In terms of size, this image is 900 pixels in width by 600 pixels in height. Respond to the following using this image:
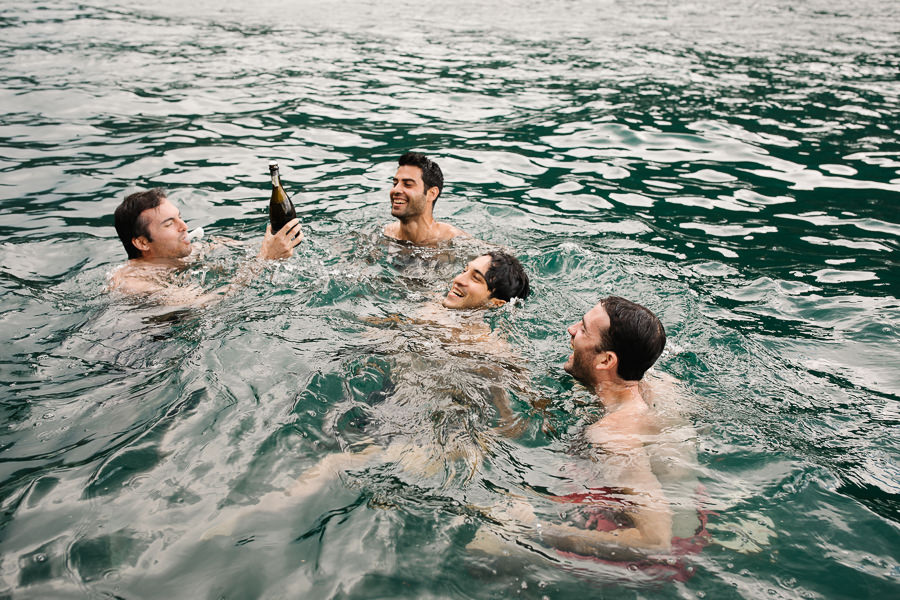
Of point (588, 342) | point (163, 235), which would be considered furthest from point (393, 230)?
point (588, 342)

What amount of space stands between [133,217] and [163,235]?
33 centimetres

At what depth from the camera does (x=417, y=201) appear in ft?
27.1

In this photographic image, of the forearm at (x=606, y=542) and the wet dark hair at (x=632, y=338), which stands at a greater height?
the wet dark hair at (x=632, y=338)

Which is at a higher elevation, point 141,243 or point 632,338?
point 632,338

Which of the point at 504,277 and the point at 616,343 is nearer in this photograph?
the point at 616,343

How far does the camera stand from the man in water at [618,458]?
3844 mm

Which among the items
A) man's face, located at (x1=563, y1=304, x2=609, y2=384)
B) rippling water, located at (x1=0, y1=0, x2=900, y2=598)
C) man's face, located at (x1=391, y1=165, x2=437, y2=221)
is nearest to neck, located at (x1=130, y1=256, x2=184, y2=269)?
rippling water, located at (x1=0, y1=0, x2=900, y2=598)

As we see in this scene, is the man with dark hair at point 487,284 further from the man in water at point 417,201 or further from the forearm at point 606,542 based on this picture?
the forearm at point 606,542

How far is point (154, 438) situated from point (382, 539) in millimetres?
1817

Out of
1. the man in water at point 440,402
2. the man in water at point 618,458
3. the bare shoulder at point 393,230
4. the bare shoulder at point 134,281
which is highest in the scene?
the man in water at point 618,458

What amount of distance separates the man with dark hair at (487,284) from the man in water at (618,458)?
4.44 ft

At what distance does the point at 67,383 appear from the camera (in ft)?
17.0

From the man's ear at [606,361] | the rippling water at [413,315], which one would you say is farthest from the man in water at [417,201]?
the man's ear at [606,361]

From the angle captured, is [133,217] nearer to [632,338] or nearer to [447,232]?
[447,232]
